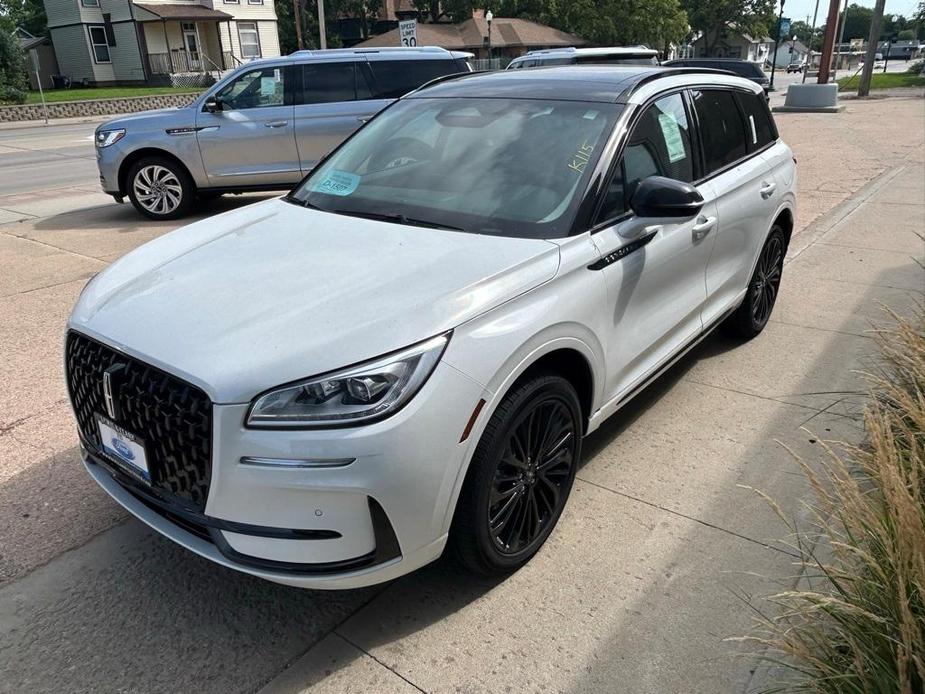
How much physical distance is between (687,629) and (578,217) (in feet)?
5.37

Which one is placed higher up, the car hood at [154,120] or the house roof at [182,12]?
the house roof at [182,12]

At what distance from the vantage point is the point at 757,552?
3.13 meters

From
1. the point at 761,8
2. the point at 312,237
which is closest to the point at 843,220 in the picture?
the point at 312,237

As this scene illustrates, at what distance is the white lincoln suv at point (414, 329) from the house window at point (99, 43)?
47264 millimetres

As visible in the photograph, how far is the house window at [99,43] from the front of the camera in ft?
142

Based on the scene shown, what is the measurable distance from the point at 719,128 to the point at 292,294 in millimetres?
3021

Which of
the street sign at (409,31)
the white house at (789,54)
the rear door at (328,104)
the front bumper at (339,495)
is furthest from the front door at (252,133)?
the white house at (789,54)

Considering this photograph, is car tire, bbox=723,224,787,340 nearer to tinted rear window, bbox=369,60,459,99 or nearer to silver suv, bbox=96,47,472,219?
silver suv, bbox=96,47,472,219

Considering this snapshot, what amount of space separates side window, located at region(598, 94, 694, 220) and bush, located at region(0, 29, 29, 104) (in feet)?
106

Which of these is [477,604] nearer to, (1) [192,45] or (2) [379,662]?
(2) [379,662]

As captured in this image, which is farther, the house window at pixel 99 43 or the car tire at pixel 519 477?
the house window at pixel 99 43

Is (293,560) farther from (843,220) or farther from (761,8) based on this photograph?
(761,8)

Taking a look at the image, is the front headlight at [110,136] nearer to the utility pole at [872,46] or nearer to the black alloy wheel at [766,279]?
the black alloy wheel at [766,279]

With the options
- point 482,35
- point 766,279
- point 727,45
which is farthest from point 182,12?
point 727,45
